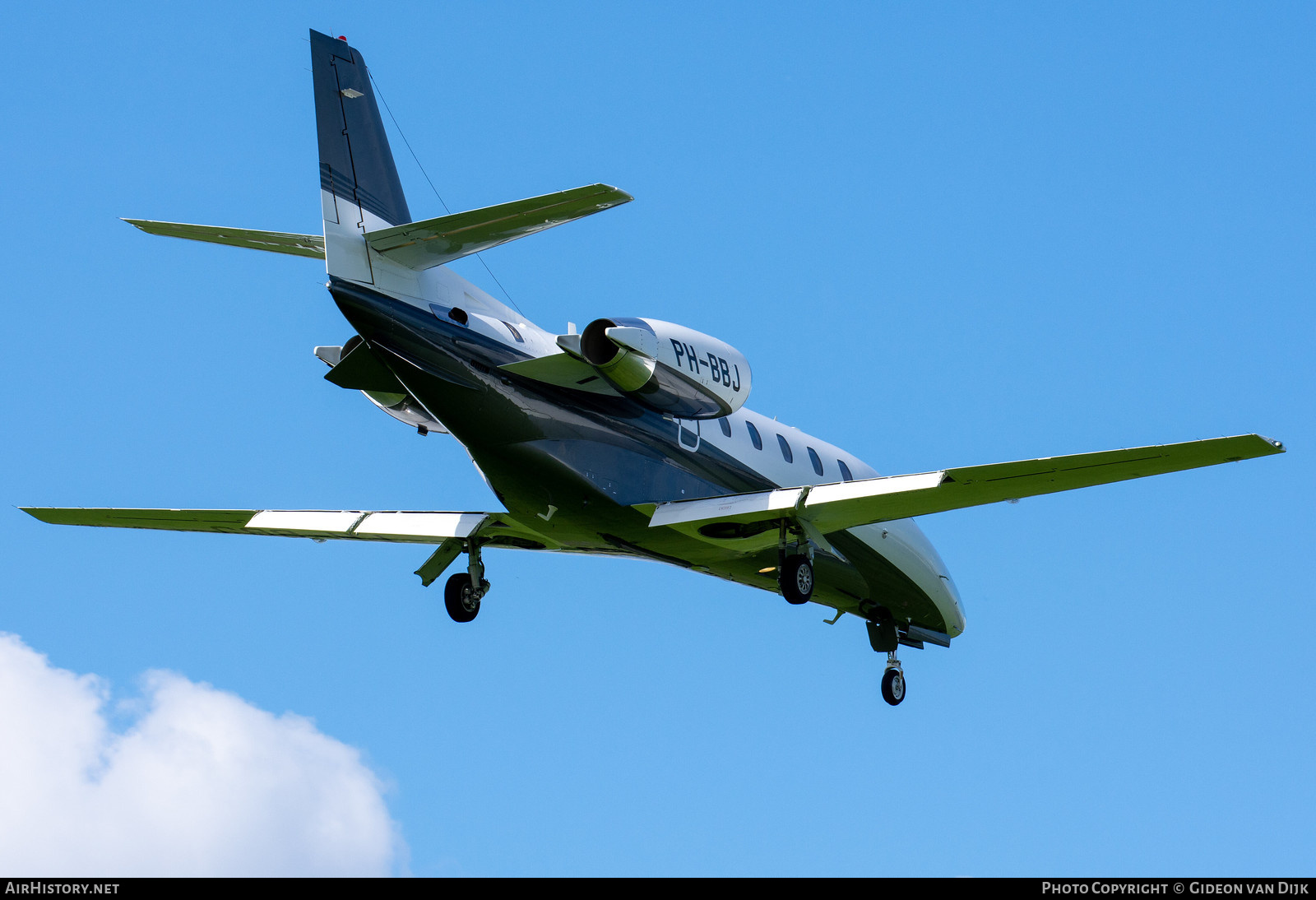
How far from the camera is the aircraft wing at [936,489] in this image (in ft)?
54.6

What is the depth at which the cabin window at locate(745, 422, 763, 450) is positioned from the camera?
851 inches

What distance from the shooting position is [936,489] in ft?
59.3

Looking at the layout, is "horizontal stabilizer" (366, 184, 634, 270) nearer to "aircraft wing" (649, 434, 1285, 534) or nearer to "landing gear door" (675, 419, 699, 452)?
"landing gear door" (675, 419, 699, 452)

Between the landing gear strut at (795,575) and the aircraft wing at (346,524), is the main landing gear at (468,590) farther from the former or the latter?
the landing gear strut at (795,575)

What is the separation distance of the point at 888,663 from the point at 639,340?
9782 millimetres

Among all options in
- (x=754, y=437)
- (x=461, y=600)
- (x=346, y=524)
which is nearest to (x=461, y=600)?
(x=461, y=600)

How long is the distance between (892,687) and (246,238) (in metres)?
13.3

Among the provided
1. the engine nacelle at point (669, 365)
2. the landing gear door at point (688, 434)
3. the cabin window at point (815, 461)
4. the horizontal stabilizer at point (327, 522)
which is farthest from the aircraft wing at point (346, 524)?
the cabin window at point (815, 461)

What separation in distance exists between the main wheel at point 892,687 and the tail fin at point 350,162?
38.3ft

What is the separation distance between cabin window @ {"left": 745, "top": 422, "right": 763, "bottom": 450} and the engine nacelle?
2.55 m

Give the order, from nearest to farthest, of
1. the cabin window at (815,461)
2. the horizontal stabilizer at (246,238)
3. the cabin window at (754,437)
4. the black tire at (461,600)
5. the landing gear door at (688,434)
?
the horizontal stabilizer at (246,238) < the landing gear door at (688,434) < the black tire at (461,600) < the cabin window at (754,437) < the cabin window at (815,461)

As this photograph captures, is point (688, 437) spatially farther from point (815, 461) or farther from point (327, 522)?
point (327, 522)

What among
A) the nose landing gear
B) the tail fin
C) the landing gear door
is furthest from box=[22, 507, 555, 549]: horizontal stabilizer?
the nose landing gear

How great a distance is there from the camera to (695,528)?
765 inches
